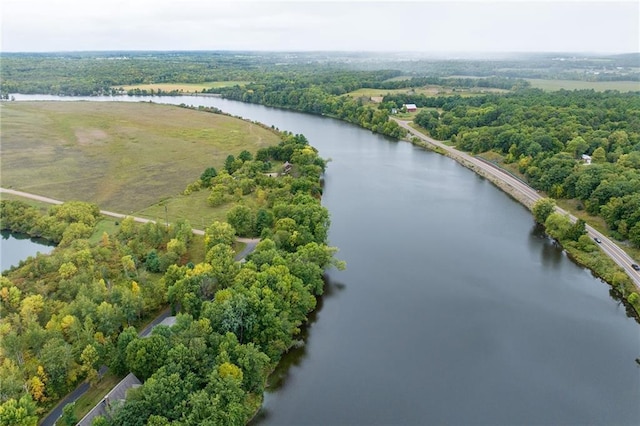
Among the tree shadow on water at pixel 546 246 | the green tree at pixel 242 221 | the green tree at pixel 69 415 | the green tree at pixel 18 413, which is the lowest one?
the green tree at pixel 69 415

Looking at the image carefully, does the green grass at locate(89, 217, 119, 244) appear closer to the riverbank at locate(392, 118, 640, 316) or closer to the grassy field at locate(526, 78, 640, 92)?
the riverbank at locate(392, 118, 640, 316)

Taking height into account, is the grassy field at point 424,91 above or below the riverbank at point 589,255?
above

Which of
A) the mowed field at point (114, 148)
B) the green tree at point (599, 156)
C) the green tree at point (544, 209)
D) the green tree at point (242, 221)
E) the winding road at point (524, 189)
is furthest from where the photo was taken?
the green tree at point (599, 156)

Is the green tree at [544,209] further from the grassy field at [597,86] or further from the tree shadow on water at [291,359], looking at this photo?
the grassy field at [597,86]

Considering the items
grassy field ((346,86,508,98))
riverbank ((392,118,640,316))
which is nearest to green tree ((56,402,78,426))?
riverbank ((392,118,640,316))

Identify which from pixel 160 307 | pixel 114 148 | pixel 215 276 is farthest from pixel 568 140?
pixel 114 148

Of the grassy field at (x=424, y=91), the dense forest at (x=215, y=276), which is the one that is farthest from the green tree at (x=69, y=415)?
the grassy field at (x=424, y=91)
